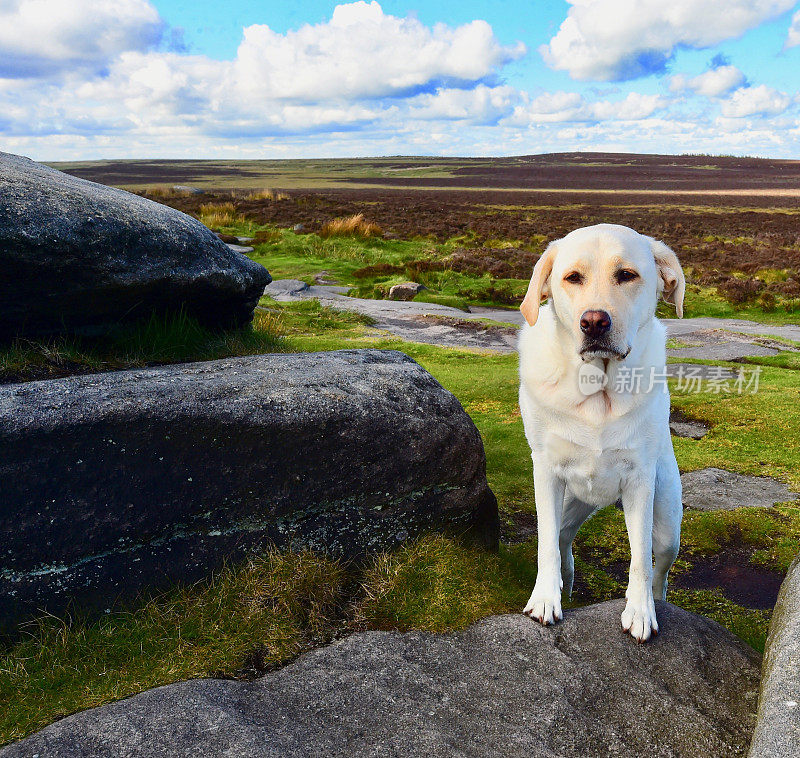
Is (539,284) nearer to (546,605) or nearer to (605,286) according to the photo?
(605,286)

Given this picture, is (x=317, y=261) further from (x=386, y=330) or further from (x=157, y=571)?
(x=157, y=571)

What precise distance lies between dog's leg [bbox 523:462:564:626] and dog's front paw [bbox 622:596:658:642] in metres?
0.42

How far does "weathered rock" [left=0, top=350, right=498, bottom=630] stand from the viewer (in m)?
4.40

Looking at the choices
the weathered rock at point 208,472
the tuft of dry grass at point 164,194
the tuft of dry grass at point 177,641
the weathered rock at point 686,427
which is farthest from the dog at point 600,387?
the tuft of dry grass at point 164,194

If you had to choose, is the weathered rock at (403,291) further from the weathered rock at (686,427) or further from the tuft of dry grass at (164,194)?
the tuft of dry grass at (164,194)

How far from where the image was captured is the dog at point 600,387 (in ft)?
13.1

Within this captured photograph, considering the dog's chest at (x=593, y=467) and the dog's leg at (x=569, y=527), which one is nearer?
the dog's chest at (x=593, y=467)

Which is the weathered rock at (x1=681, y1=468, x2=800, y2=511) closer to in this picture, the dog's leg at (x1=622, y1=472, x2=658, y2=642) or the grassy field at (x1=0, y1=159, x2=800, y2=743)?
the grassy field at (x1=0, y1=159, x2=800, y2=743)

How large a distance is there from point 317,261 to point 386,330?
38.2 feet

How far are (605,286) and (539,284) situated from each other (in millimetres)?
449

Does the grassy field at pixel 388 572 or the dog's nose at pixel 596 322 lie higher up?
the dog's nose at pixel 596 322

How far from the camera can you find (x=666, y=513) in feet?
15.8

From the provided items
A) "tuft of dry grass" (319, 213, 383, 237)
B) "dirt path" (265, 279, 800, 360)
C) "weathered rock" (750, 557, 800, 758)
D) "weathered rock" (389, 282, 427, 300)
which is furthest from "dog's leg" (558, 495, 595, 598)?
"tuft of dry grass" (319, 213, 383, 237)

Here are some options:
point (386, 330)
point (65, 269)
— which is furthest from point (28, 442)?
point (386, 330)
